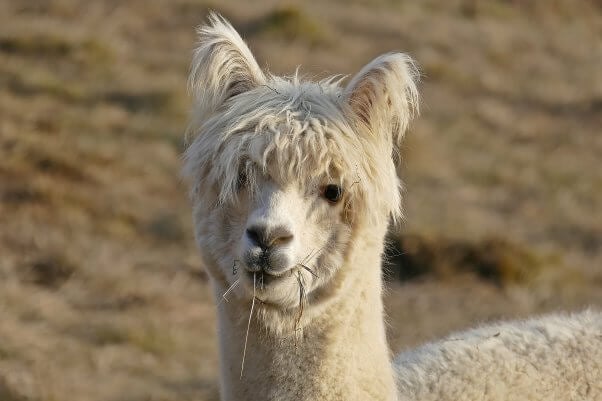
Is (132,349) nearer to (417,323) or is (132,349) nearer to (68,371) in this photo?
(68,371)

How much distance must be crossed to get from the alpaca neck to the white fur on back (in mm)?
492

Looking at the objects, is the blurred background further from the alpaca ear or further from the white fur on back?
the white fur on back

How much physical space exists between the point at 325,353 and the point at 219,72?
3.68 ft

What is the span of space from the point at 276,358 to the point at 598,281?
7731 millimetres

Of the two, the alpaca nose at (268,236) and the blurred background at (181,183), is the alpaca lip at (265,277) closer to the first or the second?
the alpaca nose at (268,236)

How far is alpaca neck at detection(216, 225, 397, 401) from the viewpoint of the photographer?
12.9ft

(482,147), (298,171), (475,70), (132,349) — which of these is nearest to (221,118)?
(298,171)

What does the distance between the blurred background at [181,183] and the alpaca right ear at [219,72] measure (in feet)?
2.80

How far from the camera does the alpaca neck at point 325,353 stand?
3.94 m

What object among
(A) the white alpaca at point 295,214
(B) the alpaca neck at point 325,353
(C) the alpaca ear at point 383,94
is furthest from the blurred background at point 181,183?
(B) the alpaca neck at point 325,353

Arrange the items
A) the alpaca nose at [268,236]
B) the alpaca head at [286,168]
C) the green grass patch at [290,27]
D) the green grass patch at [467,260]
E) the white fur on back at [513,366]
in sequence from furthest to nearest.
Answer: the green grass patch at [290,27] < the green grass patch at [467,260] < the white fur on back at [513,366] < the alpaca head at [286,168] < the alpaca nose at [268,236]

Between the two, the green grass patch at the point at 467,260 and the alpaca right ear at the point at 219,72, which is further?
the green grass patch at the point at 467,260

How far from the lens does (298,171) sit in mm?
3941

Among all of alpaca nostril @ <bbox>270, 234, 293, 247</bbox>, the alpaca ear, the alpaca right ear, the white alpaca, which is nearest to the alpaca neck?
the white alpaca
